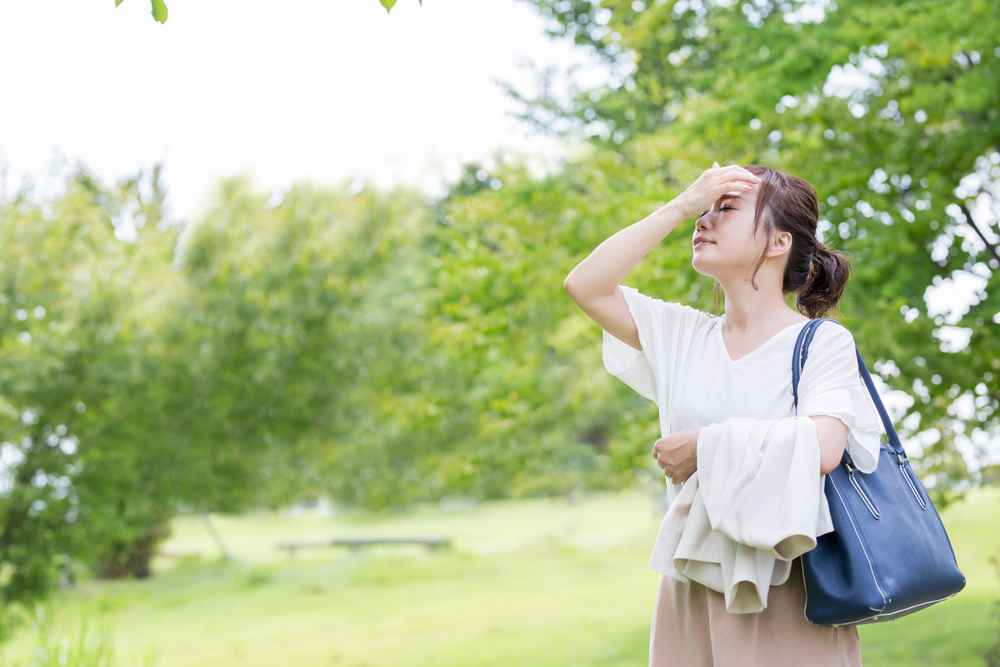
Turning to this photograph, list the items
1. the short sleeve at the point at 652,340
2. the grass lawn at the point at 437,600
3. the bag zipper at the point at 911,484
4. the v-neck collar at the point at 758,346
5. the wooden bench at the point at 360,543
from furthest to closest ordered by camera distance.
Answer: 1. the wooden bench at the point at 360,543
2. the grass lawn at the point at 437,600
3. the short sleeve at the point at 652,340
4. the v-neck collar at the point at 758,346
5. the bag zipper at the point at 911,484

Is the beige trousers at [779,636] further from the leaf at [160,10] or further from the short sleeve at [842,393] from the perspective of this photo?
the leaf at [160,10]

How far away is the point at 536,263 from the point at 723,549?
22.5 feet

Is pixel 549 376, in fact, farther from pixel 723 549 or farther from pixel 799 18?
pixel 723 549

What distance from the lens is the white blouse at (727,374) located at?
5.81ft

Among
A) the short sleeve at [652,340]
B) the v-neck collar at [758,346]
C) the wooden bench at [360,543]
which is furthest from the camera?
the wooden bench at [360,543]

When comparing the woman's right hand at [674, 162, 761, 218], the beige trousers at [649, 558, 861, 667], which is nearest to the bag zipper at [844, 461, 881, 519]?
the beige trousers at [649, 558, 861, 667]

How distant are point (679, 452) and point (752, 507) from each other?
0.15 meters

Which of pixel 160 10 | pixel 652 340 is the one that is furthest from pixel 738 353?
pixel 160 10

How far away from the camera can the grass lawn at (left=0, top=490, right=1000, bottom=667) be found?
9.40 meters

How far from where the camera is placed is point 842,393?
1.76 metres

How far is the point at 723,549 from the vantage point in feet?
5.82

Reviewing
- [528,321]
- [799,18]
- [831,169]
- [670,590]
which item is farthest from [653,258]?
[670,590]

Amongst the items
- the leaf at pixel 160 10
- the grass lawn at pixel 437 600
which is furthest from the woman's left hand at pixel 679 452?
the grass lawn at pixel 437 600

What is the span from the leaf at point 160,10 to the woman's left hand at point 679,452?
1779 mm
